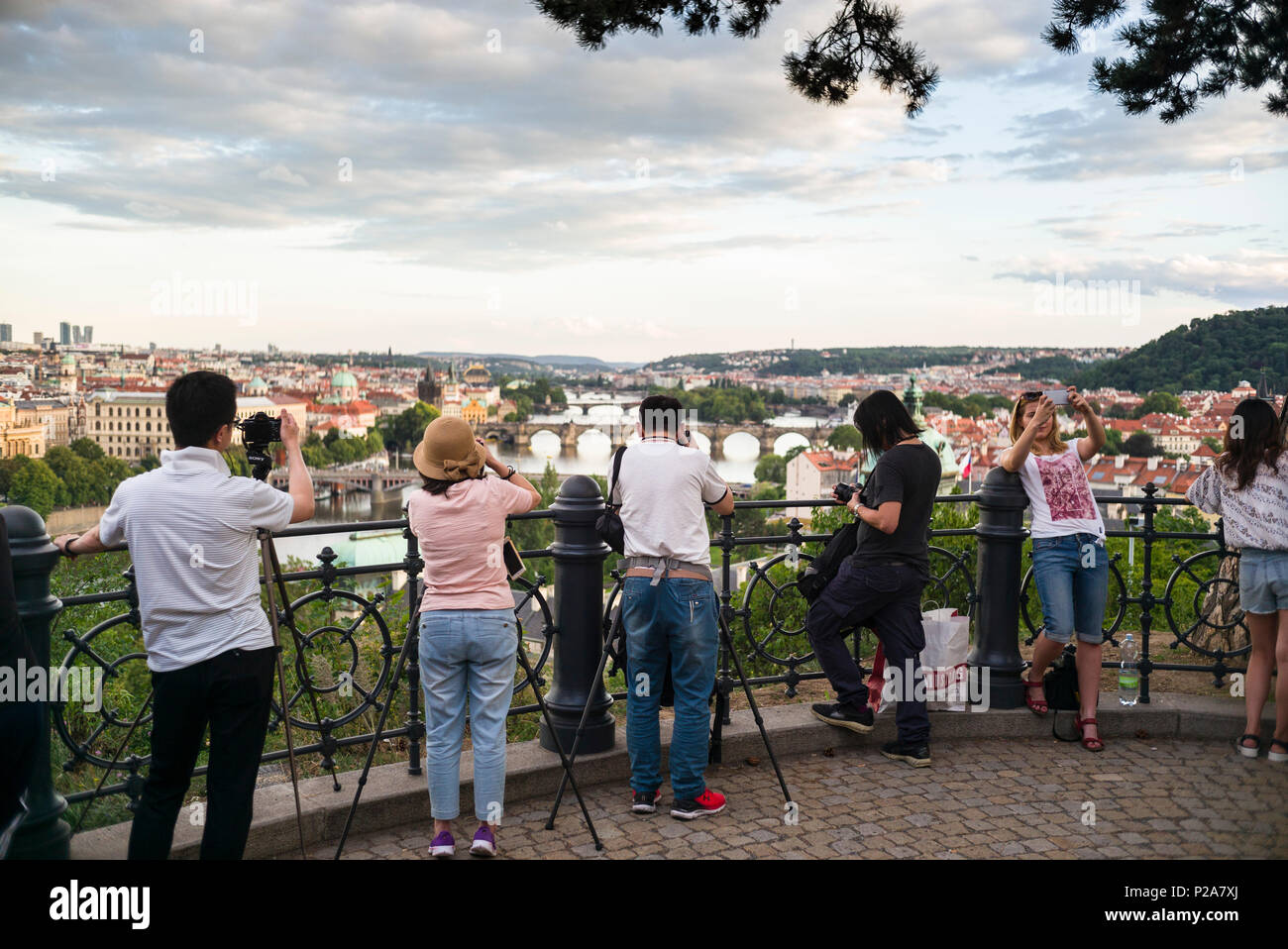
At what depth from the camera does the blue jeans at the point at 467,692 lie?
3691 mm

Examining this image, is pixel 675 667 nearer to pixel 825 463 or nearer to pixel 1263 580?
pixel 1263 580

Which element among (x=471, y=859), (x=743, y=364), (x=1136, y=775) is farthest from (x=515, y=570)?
(x=743, y=364)

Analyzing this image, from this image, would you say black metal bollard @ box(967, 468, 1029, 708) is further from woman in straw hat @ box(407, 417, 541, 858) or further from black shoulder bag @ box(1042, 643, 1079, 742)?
woman in straw hat @ box(407, 417, 541, 858)

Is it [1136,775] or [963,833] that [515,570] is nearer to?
[963,833]

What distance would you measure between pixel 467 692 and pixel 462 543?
0.58 meters

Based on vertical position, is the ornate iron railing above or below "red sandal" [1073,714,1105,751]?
above

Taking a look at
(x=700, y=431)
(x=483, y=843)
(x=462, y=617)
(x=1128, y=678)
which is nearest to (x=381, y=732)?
(x=483, y=843)

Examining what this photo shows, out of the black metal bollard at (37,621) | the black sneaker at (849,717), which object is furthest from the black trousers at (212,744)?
the black sneaker at (849,717)

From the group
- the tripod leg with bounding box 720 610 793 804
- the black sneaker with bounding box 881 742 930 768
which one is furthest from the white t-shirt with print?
the tripod leg with bounding box 720 610 793 804

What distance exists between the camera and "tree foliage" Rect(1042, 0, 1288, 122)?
745 cm

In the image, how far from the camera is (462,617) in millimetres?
A: 3688

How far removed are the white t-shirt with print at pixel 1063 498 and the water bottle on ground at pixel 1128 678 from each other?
1.02 m

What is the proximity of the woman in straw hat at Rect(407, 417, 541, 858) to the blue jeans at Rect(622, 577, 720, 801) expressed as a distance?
23.8 inches

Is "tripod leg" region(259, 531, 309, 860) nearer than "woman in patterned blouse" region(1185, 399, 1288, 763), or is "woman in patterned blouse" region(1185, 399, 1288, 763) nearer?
"tripod leg" region(259, 531, 309, 860)
